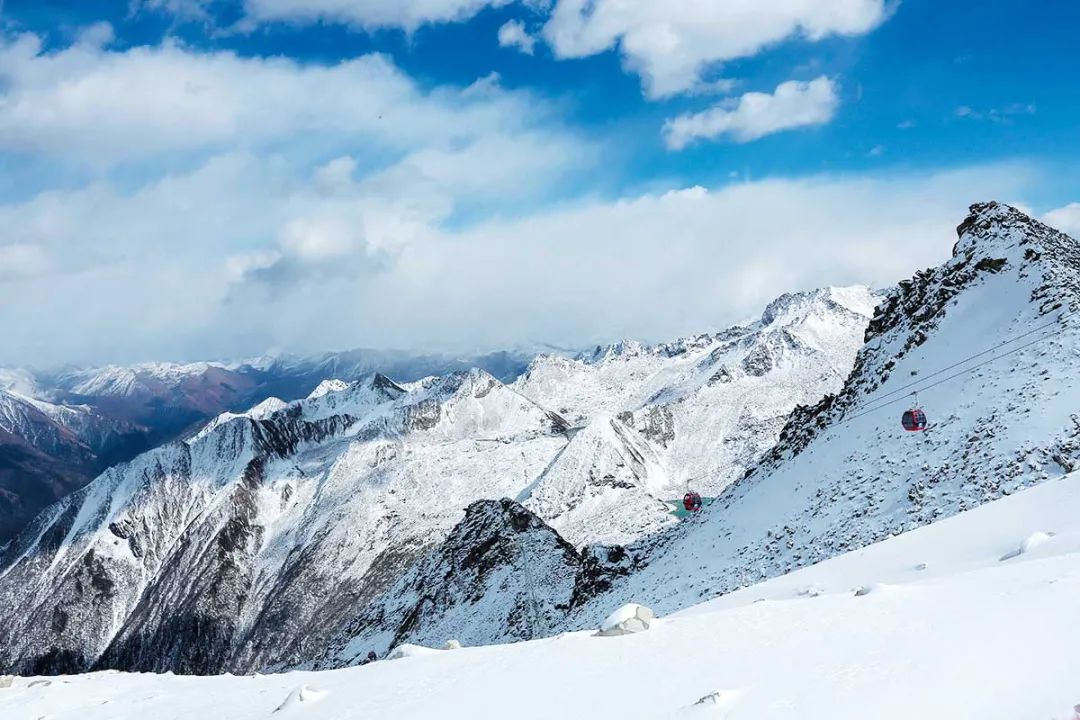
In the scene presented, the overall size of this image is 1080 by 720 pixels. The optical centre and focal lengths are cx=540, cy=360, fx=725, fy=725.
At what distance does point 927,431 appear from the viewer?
1929 inches

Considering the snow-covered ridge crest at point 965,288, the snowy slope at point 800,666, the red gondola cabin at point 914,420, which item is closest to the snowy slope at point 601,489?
the snow-covered ridge crest at point 965,288

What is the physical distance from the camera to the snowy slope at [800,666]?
12508mm

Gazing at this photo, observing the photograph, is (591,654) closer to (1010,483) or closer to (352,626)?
(1010,483)

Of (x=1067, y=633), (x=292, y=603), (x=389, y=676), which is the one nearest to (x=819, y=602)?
(x=1067, y=633)

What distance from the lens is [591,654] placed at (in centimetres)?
1933

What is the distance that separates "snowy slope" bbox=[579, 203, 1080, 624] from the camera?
137ft

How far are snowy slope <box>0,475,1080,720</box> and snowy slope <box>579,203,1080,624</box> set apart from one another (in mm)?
14811

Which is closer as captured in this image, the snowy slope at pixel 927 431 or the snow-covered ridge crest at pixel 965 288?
the snowy slope at pixel 927 431

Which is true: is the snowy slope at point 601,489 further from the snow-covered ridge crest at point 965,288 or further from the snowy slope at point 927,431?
the snowy slope at point 927,431

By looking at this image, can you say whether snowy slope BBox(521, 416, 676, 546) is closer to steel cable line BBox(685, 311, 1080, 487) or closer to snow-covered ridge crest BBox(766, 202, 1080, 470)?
snow-covered ridge crest BBox(766, 202, 1080, 470)

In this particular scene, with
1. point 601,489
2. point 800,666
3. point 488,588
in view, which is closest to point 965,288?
point 800,666

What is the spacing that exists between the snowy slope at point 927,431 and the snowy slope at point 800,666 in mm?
14811

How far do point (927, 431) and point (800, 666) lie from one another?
39923 mm

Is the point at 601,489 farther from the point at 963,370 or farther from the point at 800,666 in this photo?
the point at 800,666
